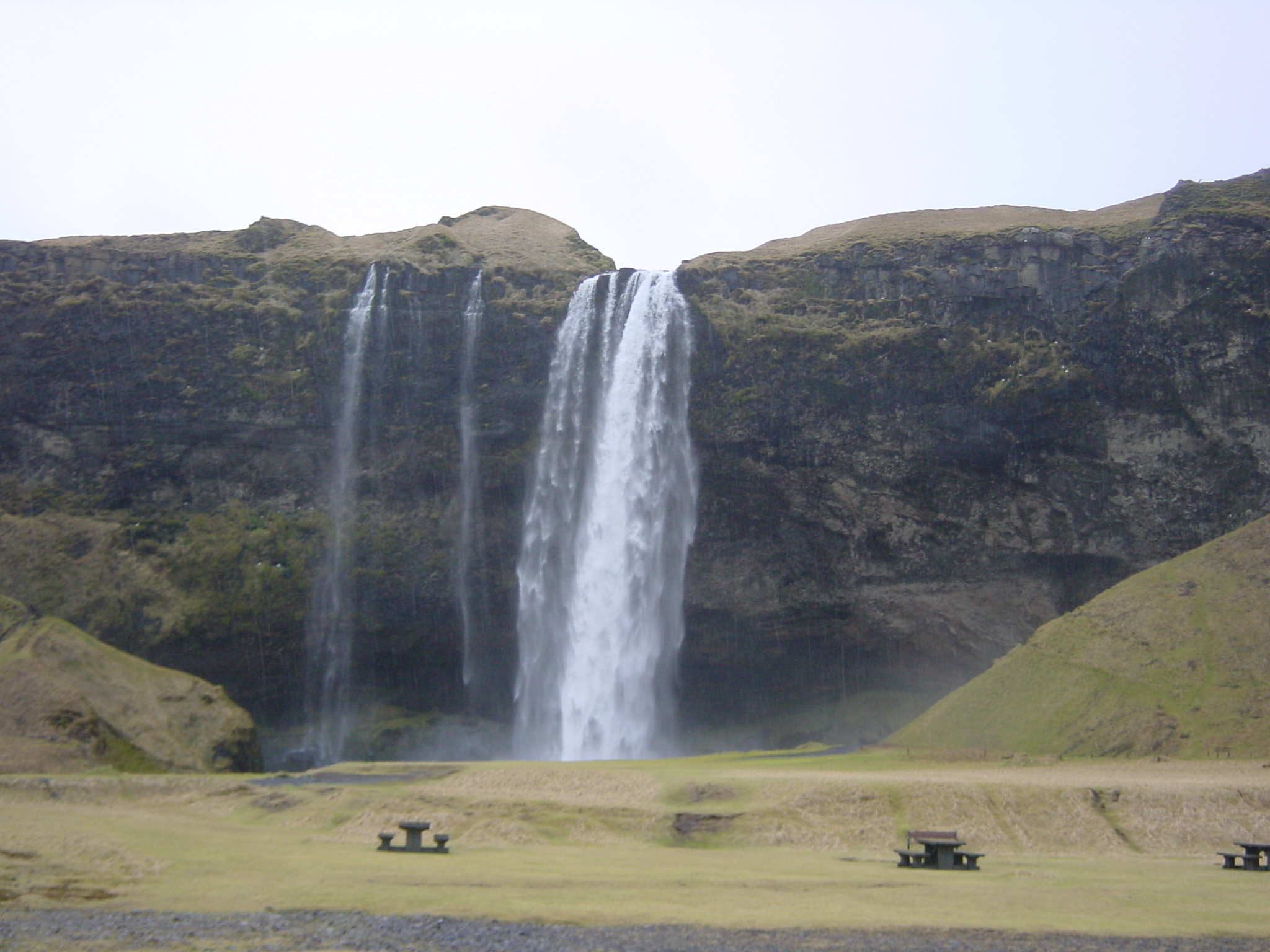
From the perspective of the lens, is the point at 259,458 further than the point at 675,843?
Yes

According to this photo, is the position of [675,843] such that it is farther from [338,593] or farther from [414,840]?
[338,593]

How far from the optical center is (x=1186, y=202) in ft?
178

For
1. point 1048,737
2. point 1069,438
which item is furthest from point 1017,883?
point 1069,438

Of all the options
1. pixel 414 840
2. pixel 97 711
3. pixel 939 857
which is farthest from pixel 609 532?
pixel 939 857

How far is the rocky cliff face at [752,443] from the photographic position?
51.8 m

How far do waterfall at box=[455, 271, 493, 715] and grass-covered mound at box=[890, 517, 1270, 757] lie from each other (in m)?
22.2

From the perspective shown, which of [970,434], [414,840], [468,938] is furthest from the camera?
[970,434]

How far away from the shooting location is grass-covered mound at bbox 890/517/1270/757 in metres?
34.0

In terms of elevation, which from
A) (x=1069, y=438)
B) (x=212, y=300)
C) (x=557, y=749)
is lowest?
(x=557, y=749)

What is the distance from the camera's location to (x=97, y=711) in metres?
36.9

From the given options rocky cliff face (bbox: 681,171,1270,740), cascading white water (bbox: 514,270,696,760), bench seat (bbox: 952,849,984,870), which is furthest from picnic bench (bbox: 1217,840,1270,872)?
rocky cliff face (bbox: 681,171,1270,740)

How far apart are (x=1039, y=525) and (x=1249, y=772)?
82.3ft

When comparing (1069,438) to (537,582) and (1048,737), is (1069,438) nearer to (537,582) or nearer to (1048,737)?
(1048,737)

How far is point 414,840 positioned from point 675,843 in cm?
504
